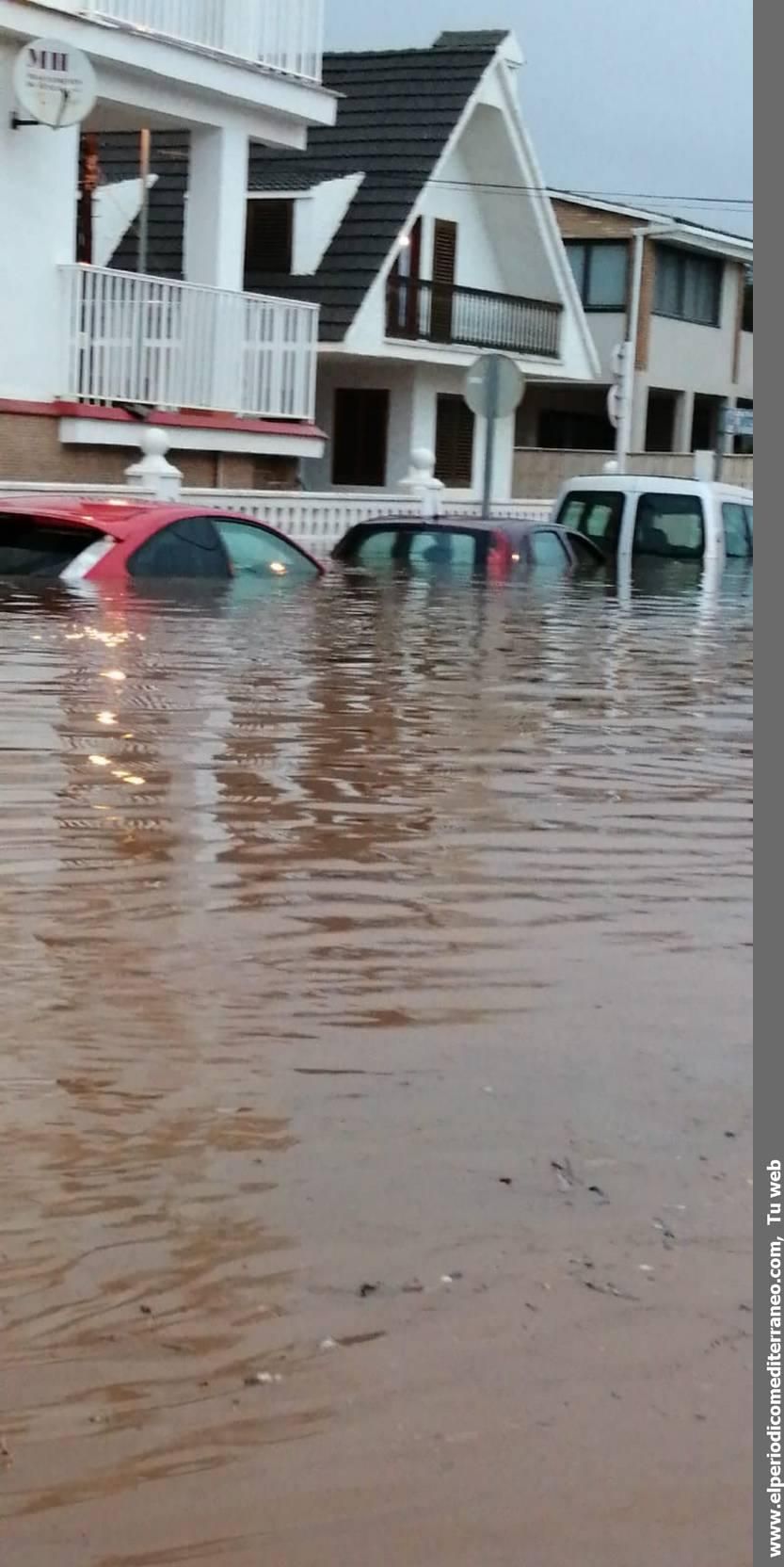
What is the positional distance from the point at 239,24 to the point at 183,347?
10.9ft

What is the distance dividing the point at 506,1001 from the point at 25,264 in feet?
55.5

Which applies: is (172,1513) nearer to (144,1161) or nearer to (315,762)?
(144,1161)

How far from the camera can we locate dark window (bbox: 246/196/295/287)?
3316 cm

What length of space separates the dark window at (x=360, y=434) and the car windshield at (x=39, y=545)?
862 inches

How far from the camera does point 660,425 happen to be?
1998 inches

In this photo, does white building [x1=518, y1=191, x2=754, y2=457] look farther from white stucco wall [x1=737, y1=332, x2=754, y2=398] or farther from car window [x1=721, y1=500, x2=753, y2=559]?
car window [x1=721, y1=500, x2=753, y2=559]

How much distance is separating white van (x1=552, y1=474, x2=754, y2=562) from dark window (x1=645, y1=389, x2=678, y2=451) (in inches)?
1147

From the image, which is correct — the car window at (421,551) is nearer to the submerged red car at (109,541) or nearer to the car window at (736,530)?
the submerged red car at (109,541)

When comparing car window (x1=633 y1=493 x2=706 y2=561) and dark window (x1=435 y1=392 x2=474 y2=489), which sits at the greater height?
dark window (x1=435 y1=392 x2=474 y2=489)

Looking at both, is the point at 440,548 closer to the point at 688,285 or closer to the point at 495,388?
the point at 495,388

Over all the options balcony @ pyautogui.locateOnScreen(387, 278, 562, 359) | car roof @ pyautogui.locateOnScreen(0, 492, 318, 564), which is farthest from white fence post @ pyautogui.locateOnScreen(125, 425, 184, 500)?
balcony @ pyautogui.locateOnScreen(387, 278, 562, 359)

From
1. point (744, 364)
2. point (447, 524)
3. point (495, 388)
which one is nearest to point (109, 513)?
point (447, 524)

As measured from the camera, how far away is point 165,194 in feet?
108

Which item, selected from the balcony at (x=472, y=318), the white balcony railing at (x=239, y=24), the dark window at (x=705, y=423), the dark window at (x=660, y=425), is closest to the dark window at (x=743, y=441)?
the dark window at (x=705, y=423)
